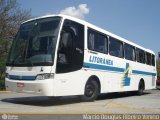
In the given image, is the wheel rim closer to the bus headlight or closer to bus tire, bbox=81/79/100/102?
bus tire, bbox=81/79/100/102

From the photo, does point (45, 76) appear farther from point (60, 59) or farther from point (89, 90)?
point (89, 90)

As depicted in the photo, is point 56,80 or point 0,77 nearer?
point 56,80

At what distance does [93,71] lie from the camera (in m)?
14.7

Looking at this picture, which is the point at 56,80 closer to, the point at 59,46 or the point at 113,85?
the point at 59,46

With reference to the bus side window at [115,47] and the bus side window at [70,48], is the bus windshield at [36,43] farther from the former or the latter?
the bus side window at [115,47]

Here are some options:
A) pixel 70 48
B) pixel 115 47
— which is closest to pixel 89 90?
pixel 70 48

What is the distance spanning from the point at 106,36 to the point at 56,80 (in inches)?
197

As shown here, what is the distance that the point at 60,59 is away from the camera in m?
12.3

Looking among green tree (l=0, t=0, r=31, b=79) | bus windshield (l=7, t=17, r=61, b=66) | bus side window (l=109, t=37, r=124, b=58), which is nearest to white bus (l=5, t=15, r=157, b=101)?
bus windshield (l=7, t=17, r=61, b=66)

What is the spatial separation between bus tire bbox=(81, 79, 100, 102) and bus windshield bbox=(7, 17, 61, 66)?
9.26ft

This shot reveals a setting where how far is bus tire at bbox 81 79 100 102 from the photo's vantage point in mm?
14249

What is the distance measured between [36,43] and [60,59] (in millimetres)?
1095

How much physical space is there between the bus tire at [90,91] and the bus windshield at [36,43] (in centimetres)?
282

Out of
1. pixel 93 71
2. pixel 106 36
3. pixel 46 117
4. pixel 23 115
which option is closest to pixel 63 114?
pixel 46 117
